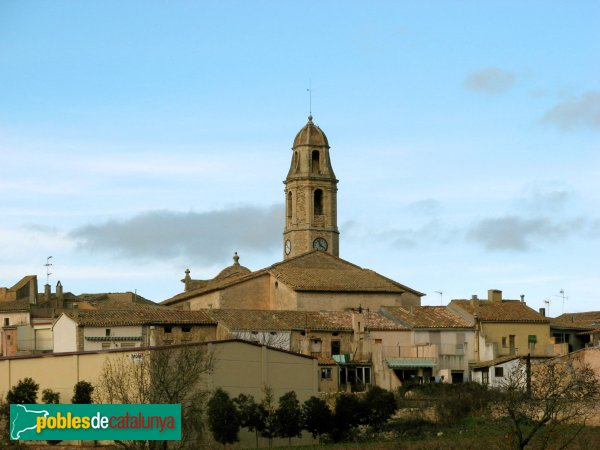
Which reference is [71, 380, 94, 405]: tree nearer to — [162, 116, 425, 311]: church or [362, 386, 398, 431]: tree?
[362, 386, 398, 431]: tree

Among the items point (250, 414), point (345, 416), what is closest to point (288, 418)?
point (250, 414)

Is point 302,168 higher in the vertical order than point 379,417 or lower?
higher

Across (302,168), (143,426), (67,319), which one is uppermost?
(302,168)

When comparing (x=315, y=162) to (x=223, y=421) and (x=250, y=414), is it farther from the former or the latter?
(x=223, y=421)

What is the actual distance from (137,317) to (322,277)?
408 inches

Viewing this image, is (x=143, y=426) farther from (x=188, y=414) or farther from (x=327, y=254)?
(x=327, y=254)

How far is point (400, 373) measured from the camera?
7194 centimetres

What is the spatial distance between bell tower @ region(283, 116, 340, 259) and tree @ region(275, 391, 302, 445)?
99.4 feet

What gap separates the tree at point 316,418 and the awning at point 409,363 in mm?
13512

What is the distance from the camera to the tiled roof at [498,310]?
7563 cm

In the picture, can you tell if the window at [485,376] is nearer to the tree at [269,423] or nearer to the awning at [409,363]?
the awning at [409,363]

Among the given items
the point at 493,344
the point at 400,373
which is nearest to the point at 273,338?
the point at 400,373

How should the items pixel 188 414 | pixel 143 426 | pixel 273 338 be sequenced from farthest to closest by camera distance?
pixel 273 338, pixel 188 414, pixel 143 426

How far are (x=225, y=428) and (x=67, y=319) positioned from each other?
708 inches
